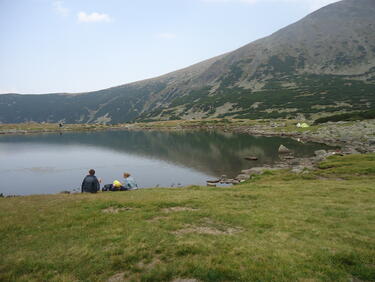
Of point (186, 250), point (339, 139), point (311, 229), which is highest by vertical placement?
point (186, 250)

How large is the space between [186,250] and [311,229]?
718cm

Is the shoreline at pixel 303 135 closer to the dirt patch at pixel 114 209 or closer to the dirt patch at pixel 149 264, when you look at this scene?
the dirt patch at pixel 114 209

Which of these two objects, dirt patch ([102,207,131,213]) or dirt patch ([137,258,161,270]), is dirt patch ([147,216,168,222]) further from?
dirt patch ([137,258,161,270])

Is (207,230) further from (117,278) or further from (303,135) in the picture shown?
(303,135)

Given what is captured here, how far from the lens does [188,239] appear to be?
11305 millimetres

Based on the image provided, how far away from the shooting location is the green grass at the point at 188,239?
8.78 metres

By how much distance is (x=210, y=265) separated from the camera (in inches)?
350

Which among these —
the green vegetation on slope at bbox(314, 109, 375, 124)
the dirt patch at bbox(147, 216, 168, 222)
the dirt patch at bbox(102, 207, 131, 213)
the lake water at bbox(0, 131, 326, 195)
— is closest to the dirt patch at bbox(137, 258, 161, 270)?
the dirt patch at bbox(147, 216, 168, 222)

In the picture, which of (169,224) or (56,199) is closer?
(169,224)

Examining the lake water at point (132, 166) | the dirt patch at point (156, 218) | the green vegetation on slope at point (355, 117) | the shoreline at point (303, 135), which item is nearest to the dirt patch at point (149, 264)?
the dirt patch at point (156, 218)

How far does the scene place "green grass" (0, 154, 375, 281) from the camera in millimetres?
8781

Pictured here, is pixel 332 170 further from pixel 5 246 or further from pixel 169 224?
pixel 5 246

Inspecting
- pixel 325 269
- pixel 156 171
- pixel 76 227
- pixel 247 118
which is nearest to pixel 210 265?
pixel 325 269

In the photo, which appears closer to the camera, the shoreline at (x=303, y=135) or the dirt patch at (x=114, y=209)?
the dirt patch at (x=114, y=209)
